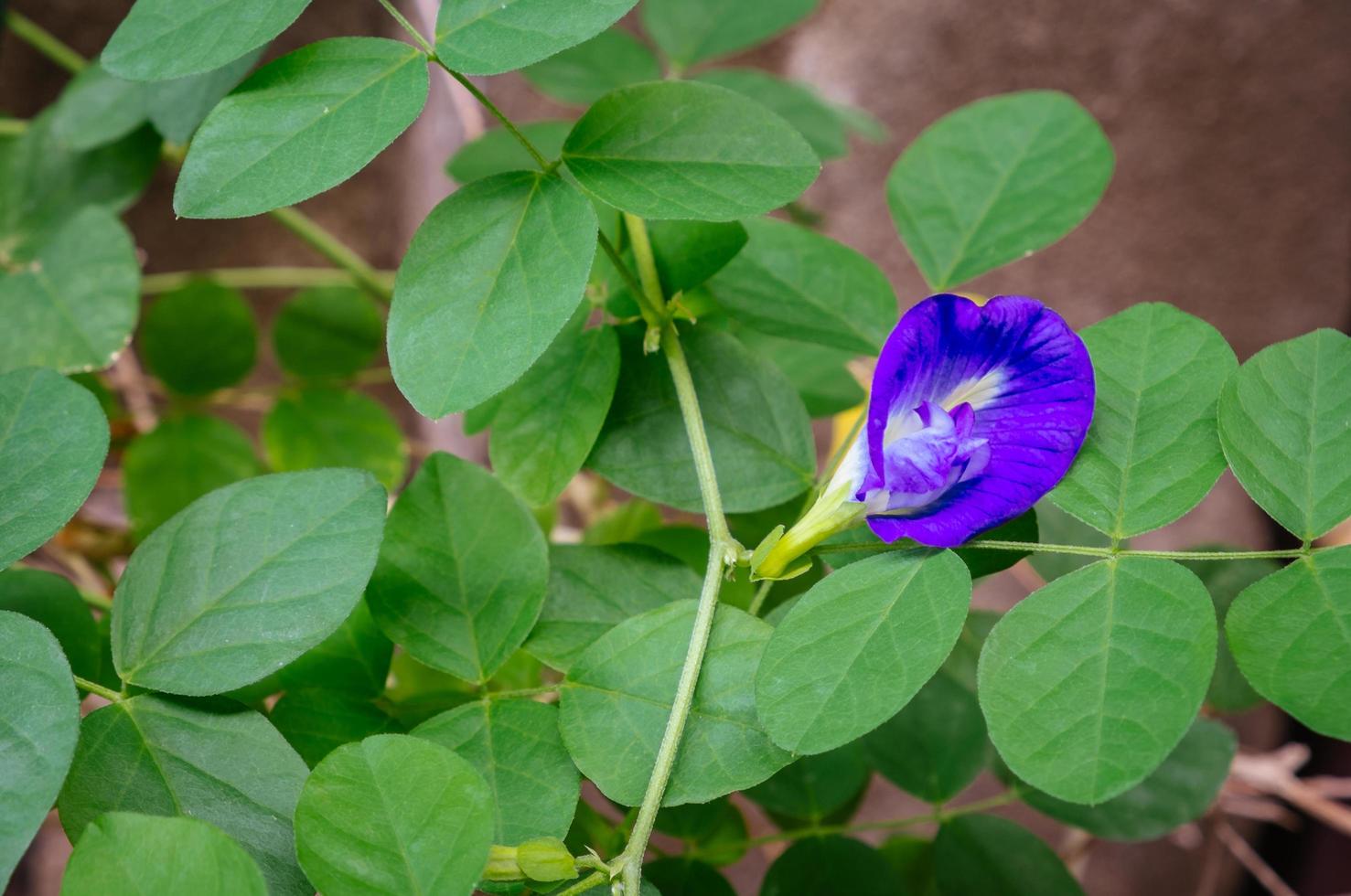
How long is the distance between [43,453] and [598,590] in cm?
31

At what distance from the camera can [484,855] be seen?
0.49 meters

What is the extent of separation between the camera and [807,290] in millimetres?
730

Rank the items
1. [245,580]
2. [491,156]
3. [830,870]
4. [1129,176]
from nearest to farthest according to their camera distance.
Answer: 1. [245,580]
2. [830,870]
3. [491,156]
4. [1129,176]

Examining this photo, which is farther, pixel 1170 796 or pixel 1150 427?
pixel 1170 796

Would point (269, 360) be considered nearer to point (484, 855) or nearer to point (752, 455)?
point (752, 455)

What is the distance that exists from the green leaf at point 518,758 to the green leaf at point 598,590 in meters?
0.06

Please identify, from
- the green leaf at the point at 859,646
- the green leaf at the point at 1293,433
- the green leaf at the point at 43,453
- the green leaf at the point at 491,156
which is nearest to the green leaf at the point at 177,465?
the green leaf at the point at 491,156

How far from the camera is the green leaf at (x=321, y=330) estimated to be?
3.62 ft

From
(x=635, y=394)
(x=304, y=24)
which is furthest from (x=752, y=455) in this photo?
(x=304, y=24)

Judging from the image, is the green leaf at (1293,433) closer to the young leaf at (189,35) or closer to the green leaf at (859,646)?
the green leaf at (859,646)

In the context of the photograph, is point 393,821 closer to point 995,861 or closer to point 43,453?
point 43,453

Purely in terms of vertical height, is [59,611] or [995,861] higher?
[59,611]

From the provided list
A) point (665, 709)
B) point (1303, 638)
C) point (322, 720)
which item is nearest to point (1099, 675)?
point (1303, 638)

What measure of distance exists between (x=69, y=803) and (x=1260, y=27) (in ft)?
5.27
